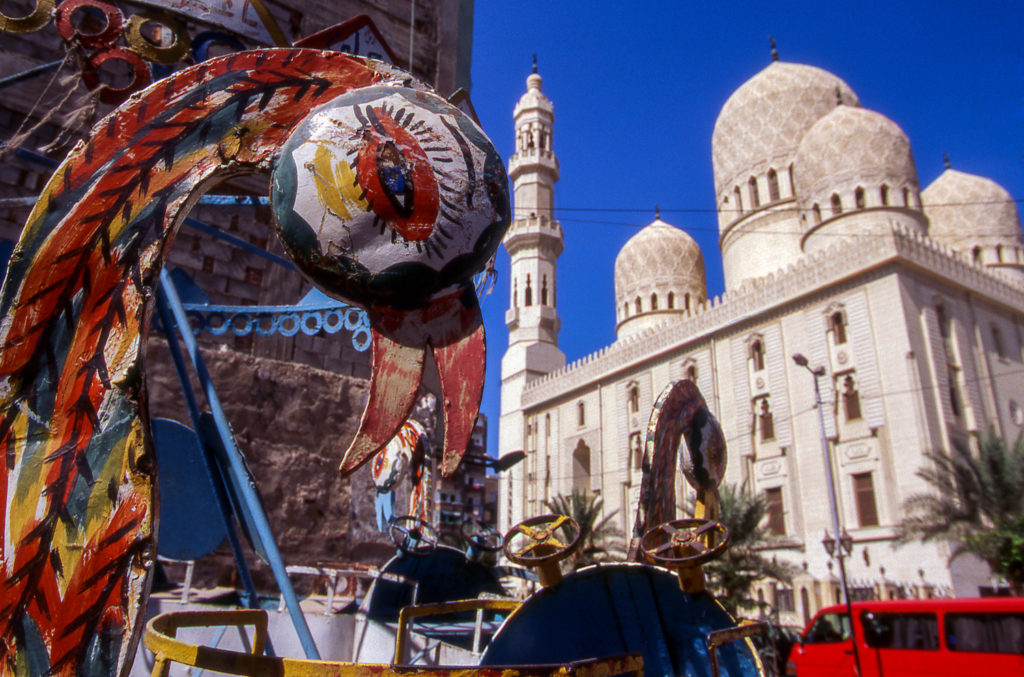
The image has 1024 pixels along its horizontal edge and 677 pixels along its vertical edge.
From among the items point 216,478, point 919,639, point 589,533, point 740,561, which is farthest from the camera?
point 589,533

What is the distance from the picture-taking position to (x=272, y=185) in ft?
4.08

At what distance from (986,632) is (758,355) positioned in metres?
16.7

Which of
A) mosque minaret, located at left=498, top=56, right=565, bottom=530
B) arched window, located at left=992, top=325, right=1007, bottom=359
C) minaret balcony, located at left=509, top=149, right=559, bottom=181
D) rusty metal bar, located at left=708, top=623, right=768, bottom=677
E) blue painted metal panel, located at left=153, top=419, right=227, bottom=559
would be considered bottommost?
rusty metal bar, located at left=708, top=623, right=768, bottom=677

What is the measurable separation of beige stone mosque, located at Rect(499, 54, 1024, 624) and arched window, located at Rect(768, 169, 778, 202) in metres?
0.07

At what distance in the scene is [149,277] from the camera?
47.0 inches

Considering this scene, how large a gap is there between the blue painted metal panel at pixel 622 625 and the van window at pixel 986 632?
10.4 meters

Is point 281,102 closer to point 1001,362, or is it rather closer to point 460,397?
point 460,397

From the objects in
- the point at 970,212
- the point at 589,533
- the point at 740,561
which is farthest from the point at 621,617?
the point at 970,212

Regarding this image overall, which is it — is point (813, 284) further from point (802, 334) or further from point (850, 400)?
point (850, 400)

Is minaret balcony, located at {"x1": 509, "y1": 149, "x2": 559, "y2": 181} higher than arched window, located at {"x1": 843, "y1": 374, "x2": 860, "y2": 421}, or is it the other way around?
minaret balcony, located at {"x1": 509, "y1": 149, "x2": 559, "y2": 181}

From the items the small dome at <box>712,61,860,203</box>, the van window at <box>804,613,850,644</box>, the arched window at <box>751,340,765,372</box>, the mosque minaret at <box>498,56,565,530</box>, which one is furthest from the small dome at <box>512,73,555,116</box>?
the van window at <box>804,613,850,644</box>

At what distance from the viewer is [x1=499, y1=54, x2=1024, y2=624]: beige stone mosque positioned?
68.3 ft

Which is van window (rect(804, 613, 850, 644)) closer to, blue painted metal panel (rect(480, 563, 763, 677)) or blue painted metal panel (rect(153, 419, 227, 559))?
blue painted metal panel (rect(153, 419, 227, 559))

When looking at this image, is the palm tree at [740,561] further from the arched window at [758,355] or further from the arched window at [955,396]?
the arched window at [758,355]
